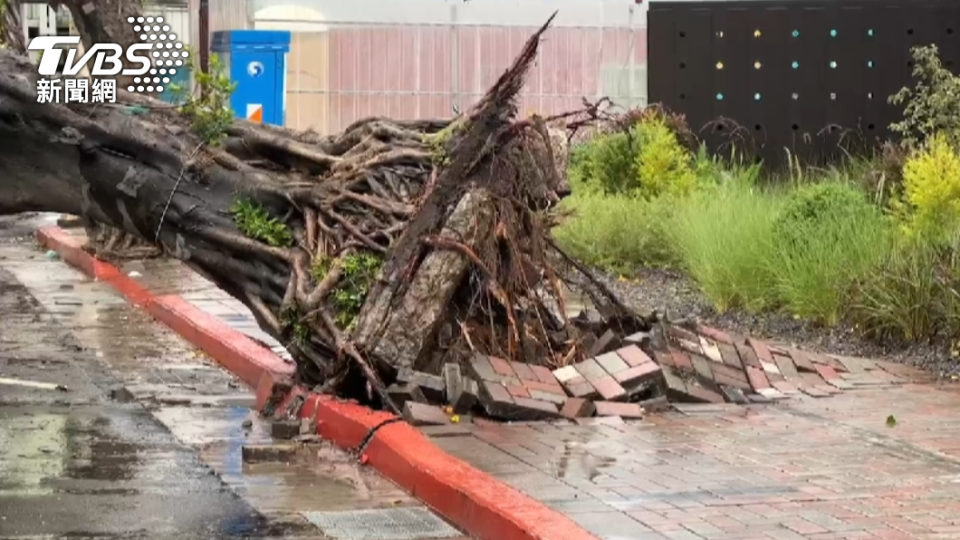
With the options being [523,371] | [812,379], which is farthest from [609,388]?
[812,379]

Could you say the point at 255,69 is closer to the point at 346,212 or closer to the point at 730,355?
the point at 346,212

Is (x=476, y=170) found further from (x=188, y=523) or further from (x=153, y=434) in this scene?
(x=188, y=523)

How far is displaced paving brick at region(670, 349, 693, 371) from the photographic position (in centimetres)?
1005

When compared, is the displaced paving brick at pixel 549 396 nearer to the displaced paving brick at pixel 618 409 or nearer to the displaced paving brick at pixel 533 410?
the displaced paving brick at pixel 533 410

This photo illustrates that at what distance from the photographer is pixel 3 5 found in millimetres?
18312

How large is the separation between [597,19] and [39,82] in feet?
47.2

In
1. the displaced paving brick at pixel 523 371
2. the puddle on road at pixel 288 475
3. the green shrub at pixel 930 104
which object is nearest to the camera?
the puddle on road at pixel 288 475

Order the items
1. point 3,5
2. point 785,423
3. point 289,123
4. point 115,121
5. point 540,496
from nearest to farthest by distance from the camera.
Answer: point 540,496
point 785,423
point 115,121
point 3,5
point 289,123

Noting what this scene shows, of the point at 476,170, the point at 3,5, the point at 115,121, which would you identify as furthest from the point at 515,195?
the point at 3,5

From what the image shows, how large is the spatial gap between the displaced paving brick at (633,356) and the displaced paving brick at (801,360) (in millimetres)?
1211

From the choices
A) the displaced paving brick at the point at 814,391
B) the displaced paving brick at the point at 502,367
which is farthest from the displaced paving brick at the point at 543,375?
the displaced paving brick at the point at 814,391

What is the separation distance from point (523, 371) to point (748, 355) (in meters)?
1.69

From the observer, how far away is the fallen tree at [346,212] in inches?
382

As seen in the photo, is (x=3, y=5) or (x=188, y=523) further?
(x=3, y=5)
